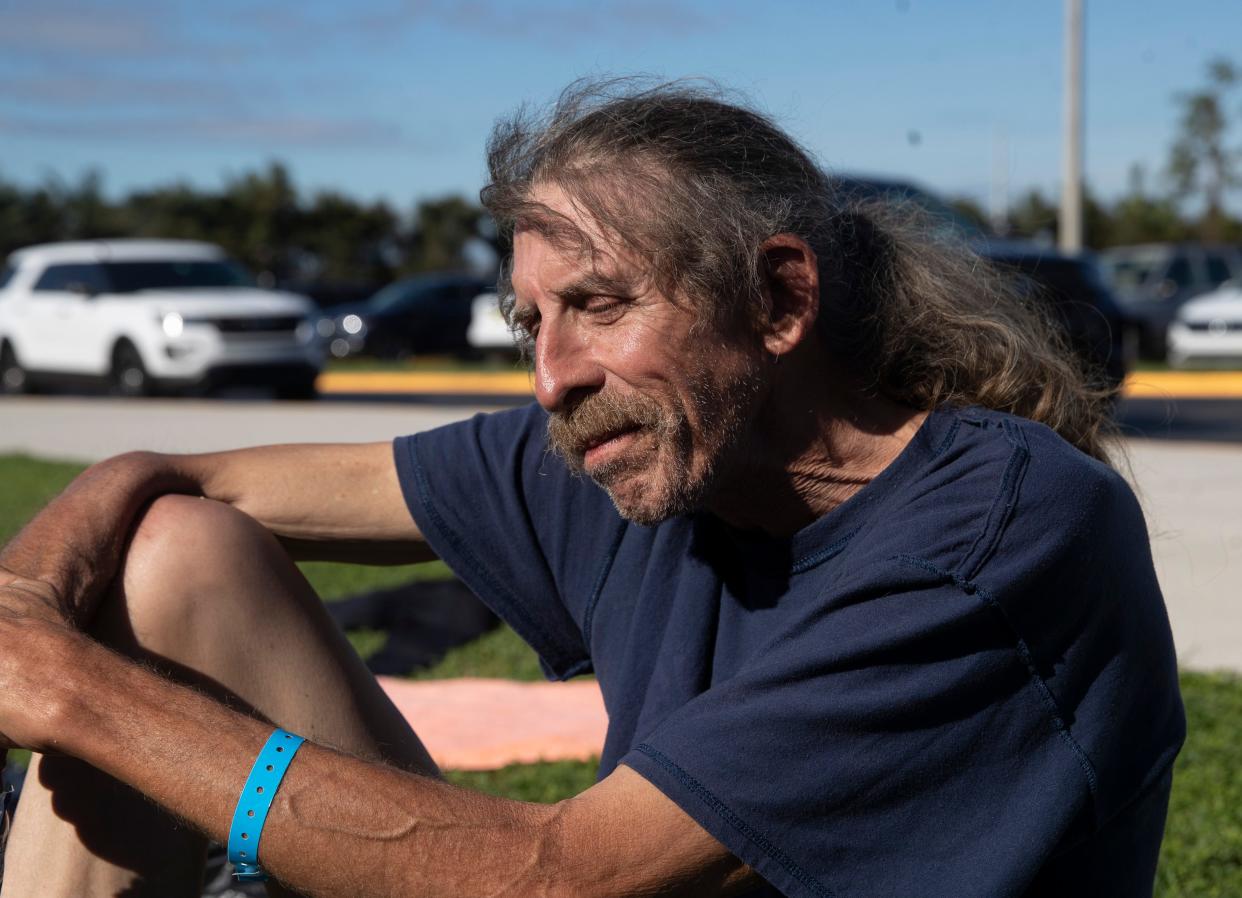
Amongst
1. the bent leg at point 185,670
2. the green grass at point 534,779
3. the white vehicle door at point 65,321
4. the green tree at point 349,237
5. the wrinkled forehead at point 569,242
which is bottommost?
the green tree at point 349,237

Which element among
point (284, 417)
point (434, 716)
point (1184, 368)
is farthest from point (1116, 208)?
point (434, 716)

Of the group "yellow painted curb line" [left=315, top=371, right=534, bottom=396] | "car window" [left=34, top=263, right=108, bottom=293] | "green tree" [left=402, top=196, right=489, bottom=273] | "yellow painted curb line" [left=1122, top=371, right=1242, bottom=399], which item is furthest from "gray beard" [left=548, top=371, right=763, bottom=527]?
"green tree" [left=402, top=196, right=489, bottom=273]

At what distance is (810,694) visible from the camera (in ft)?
4.82

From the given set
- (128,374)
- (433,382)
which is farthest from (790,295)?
(433,382)

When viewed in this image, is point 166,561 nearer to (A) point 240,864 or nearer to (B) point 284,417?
(A) point 240,864

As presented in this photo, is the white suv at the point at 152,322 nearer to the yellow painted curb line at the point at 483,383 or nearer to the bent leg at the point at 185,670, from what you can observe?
the yellow painted curb line at the point at 483,383

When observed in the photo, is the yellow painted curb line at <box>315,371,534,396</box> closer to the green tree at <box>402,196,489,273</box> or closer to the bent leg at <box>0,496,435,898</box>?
the bent leg at <box>0,496,435,898</box>

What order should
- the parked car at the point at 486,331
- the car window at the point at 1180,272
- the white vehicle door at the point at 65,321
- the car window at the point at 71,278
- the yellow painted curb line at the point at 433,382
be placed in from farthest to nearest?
the car window at the point at 1180,272, the parked car at the point at 486,331, the yellow painted curb line at the point at 433,382, the car window at the point at 71,278, the white vehicle door at the point at 65,321

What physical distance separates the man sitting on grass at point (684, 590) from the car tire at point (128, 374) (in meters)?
13.1

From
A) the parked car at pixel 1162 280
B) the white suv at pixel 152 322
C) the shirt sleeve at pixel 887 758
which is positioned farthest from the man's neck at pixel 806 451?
the parked car at pixel 1162 280

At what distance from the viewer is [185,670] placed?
2.03 meters

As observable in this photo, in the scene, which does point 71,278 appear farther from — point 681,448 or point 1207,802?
point 681,448

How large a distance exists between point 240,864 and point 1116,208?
1686 inches

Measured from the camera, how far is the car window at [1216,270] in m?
21.8
